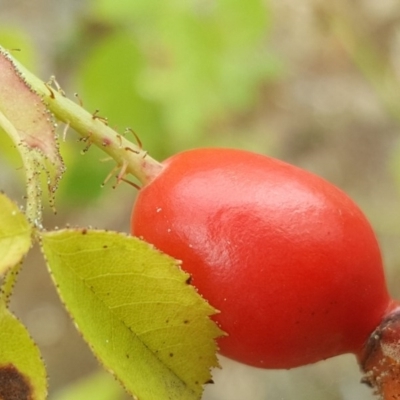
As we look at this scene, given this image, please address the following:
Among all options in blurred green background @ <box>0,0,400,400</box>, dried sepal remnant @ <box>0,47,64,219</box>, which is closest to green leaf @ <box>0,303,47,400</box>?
dried sepal remnant @ <box>0,47,64,219</box>

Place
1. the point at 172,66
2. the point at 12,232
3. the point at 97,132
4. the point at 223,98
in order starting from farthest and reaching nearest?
the point at 223,98 → the point at 172,66 → the point at 97,132 → the point at 12,232

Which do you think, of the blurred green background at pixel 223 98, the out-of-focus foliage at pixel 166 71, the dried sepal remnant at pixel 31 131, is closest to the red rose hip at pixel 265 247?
the dried sepal remnant at pixel 31 131

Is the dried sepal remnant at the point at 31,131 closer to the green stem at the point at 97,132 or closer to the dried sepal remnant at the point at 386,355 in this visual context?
the green stem at the point at 97,132

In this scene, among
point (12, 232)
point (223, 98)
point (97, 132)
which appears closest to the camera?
point (12, 232)

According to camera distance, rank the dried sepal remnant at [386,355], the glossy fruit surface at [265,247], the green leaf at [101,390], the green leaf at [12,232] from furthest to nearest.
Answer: the green leaf at [101,390], the dried sepal remnant at [386,355], the glossy fruit surface at [265,247], the green leaf at [12,232]

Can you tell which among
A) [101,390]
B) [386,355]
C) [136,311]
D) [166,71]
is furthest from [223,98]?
[136,311]

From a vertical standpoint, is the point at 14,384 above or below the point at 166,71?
below

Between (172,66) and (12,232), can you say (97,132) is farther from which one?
(172,66)

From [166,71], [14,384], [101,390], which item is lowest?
[101,390]
